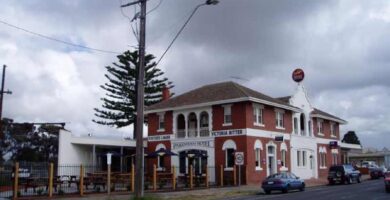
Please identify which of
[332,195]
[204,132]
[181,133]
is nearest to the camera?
[332,195]

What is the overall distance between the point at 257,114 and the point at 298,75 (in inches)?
407

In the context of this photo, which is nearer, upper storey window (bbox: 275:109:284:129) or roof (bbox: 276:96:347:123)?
upper storey window (bbox: 275:109:284:129)

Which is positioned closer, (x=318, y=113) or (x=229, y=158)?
(x=229, y=158)

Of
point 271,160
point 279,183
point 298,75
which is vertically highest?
point 298,75

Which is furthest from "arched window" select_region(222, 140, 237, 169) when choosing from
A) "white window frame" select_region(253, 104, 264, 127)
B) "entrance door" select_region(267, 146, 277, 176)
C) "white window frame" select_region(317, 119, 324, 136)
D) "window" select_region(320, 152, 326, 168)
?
"white window frame" select_region(317, 119, 324, 136)

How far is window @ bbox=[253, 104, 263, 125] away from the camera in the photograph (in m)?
42.8

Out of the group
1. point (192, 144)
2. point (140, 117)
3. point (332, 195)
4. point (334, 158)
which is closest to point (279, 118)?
point (192, 144)

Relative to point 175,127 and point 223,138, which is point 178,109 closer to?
point 175,127

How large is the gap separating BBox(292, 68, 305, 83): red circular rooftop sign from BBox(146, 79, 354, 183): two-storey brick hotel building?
76cm

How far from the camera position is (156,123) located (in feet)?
159

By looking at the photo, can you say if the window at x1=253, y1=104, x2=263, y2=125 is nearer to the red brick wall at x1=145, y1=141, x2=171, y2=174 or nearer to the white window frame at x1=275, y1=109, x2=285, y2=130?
the white window frame at x1=275, y1=109, x2=285, y2=130

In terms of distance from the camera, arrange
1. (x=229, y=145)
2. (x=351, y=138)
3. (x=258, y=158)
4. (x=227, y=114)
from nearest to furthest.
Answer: (x=229, y=145) → (x=258, y=158) → (x=227, y=114) → (x=351, y=138)

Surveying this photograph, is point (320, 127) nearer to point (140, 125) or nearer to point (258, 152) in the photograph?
point (258, 152)

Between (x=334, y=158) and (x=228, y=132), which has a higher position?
(x=228, y=132)
